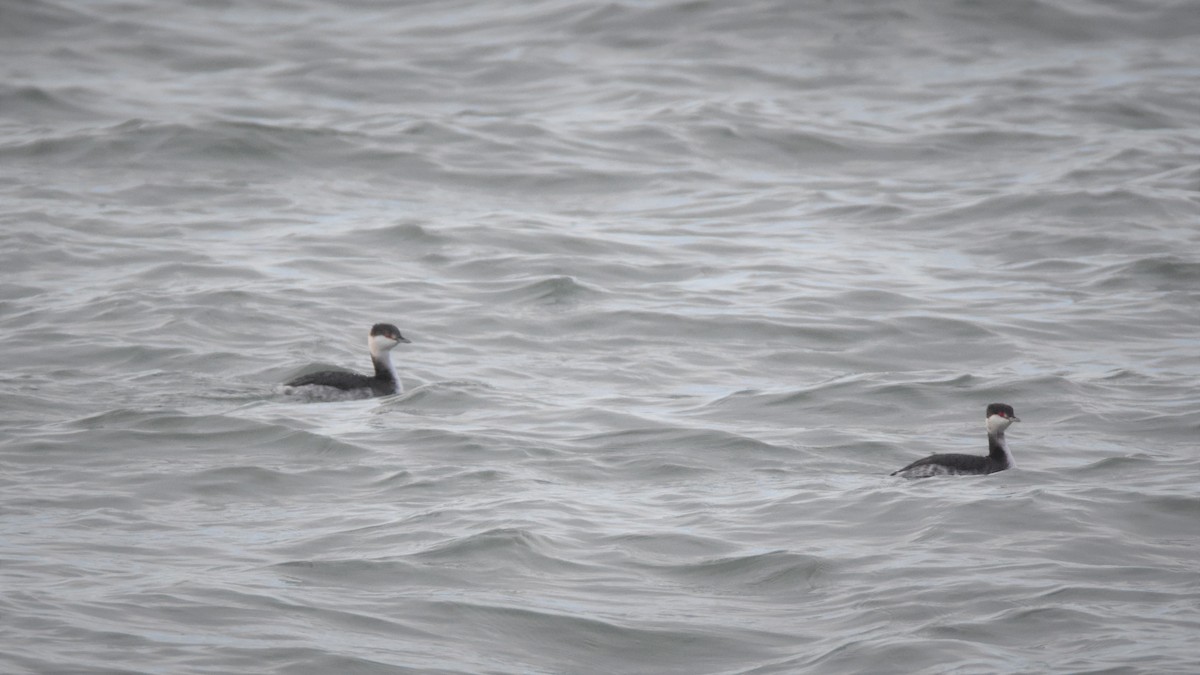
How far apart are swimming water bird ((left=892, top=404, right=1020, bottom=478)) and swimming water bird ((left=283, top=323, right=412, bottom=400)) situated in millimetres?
4310

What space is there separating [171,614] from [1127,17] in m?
21.4

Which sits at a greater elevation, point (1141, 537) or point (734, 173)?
point (734, 173)

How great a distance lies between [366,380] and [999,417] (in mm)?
4807

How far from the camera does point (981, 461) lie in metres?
10.4

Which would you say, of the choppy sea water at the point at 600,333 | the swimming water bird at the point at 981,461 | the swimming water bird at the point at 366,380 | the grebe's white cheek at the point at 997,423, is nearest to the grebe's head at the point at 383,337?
the swimming water bird at the point at 366,380

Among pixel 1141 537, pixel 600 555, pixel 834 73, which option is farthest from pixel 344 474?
pixel 834 73

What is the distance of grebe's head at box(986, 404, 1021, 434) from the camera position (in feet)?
34.8

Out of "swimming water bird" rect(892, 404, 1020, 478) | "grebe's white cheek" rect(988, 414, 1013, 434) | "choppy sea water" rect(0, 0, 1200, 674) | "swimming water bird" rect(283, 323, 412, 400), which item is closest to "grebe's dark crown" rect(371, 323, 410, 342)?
"swimming water bird" rect(283, 323, 412, 400)

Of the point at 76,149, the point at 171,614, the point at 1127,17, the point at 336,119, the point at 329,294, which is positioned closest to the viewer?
the point at 171,614

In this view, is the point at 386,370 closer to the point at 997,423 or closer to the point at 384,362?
the point at 384,362

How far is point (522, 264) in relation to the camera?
1606cm

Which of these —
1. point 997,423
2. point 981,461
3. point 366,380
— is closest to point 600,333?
point 366,380

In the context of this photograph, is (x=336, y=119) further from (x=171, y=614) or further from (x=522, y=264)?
(x=171, y=614)

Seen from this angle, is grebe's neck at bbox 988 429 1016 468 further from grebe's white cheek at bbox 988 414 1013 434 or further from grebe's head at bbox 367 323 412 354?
grebe's head at bbox 367 323 412 354
